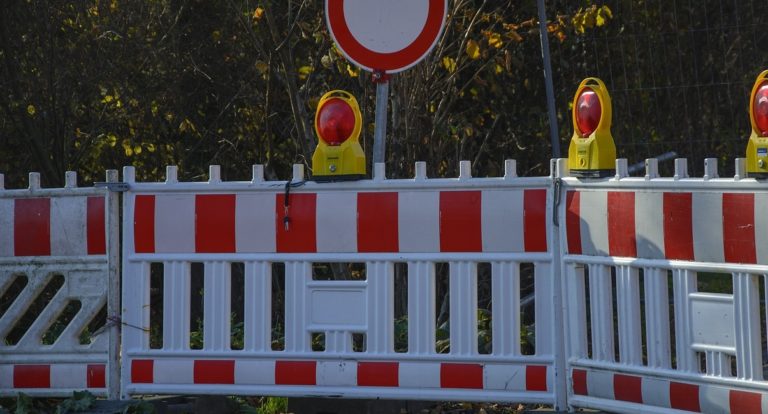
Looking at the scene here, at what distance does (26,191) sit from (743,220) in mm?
3659

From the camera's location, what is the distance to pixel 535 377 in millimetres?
6391

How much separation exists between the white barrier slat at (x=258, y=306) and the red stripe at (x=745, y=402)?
90.3 inches

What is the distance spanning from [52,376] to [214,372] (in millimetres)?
877

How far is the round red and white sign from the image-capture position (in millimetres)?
6805

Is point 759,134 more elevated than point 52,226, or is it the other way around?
point 759,134

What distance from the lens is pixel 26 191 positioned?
23.0 feet

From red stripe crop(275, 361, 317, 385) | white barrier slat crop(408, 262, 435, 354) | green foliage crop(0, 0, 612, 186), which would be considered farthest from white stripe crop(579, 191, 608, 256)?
green foliage crop(0, 0, 612, 186)

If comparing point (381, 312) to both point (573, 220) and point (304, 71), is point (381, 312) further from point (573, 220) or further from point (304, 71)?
point (304, 71)

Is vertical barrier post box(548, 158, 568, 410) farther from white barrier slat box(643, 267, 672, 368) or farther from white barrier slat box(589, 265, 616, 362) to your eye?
white barrier slat box(643, 267, 672, 368)

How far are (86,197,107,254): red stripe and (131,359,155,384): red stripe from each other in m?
0.60

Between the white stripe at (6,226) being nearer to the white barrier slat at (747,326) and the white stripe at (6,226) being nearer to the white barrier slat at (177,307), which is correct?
the white barrier slat at (177,307)

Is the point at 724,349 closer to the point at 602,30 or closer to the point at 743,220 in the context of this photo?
the point at 743,220

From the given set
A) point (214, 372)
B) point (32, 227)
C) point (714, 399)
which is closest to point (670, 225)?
point (714, 399)

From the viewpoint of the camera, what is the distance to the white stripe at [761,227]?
5500 mm
